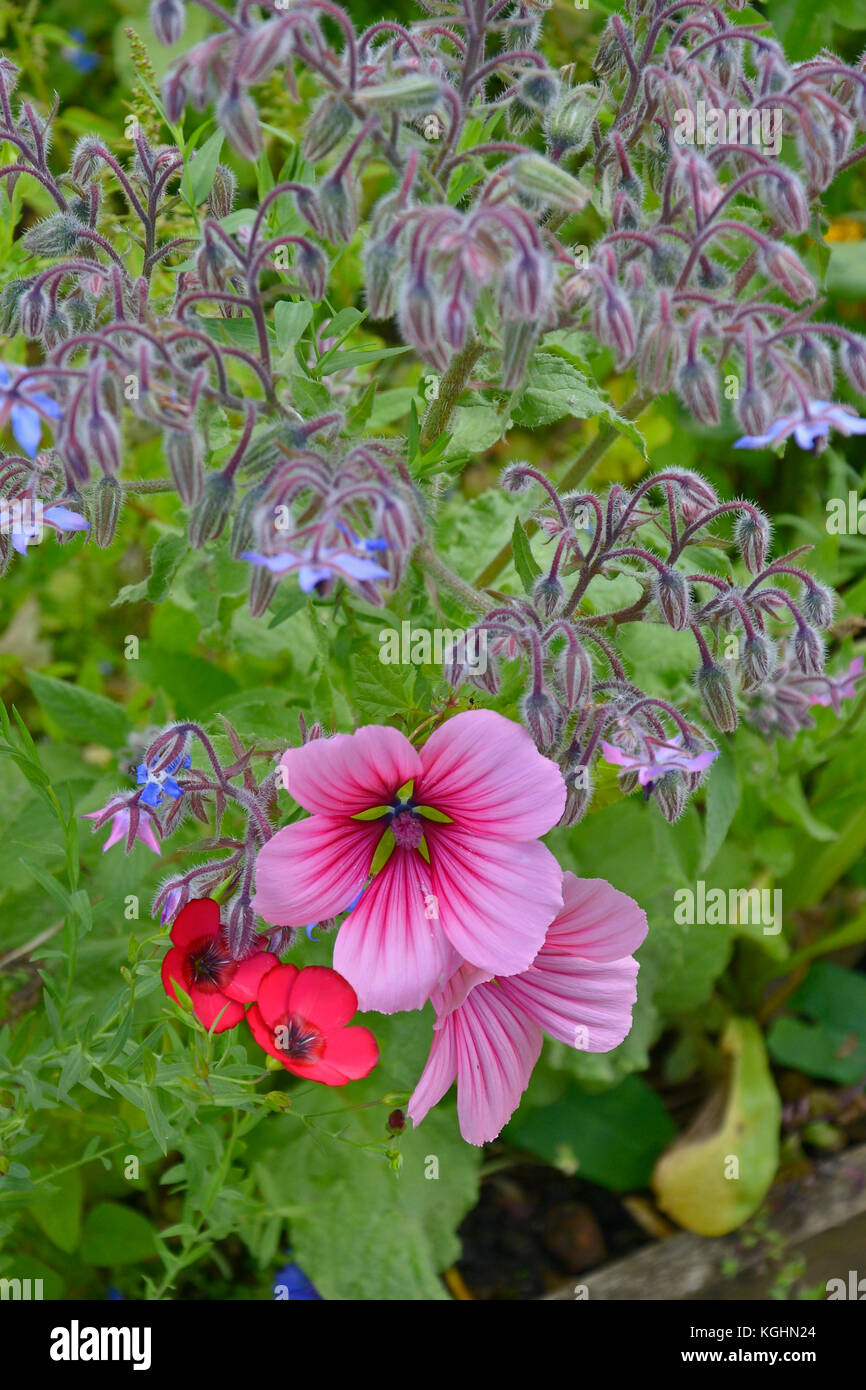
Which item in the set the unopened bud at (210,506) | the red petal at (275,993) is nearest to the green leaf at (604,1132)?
the red petal at (275,993)

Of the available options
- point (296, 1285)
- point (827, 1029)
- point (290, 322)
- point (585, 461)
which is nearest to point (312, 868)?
point (290, 322)

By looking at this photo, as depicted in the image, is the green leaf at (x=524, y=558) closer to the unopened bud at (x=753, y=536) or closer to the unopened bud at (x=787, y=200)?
the unopened bud at (x=753, y=536)

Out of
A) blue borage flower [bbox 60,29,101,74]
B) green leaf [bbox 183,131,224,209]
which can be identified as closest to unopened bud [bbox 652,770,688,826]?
green leaf [bbox 183,131,224,209]

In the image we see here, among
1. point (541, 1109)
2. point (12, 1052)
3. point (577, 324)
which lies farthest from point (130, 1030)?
point (541, 1109)

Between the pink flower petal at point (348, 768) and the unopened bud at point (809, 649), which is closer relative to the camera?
the pink flower petal at point (348, 768)

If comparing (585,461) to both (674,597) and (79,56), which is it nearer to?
(674,597)

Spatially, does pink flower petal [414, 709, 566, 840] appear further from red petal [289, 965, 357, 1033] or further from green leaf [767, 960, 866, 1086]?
green leaf [767, 960, 866, 1086]
